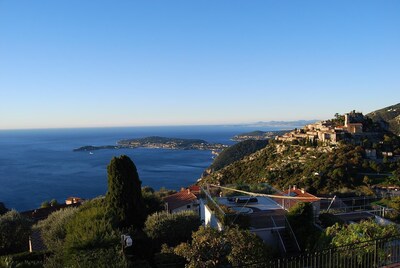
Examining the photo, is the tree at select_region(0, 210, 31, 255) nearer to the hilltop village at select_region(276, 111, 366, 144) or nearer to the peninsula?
the hilltop village at select_region(276, 111, 366, 144)

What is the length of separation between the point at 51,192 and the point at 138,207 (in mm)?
55017

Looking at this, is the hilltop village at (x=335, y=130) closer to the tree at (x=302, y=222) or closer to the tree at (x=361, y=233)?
the tree at (x=302, y=222)

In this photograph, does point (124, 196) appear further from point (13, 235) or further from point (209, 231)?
point (209, 231)

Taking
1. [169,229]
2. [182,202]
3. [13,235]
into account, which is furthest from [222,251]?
[182,202]

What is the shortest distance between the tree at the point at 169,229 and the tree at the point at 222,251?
5082mm

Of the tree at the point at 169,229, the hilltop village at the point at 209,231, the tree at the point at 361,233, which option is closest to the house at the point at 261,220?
the hilltop village at the point at 209,231

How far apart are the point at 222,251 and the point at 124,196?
24.3 feet

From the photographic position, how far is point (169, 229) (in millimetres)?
13828

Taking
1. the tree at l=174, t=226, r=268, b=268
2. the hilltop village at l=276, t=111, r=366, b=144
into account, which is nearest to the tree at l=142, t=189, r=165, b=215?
the tree at l=174, t=226, r=268, b=268

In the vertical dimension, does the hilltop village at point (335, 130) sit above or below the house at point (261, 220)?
above

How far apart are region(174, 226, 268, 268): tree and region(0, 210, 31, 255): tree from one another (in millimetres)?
11751

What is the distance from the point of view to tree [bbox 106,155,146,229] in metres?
14.8

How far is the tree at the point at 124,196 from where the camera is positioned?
14781 millimetres

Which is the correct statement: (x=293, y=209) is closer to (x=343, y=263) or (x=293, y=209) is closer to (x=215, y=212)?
(x=215, y=212)
